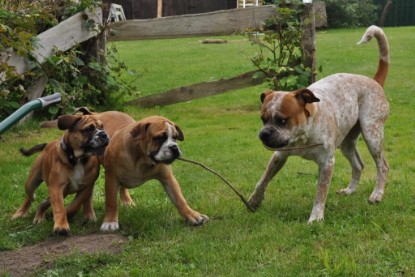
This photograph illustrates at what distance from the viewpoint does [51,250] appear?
5.47 meters

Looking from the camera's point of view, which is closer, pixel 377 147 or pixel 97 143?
pixel 97 143

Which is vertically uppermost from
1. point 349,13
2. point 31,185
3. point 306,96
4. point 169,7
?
point 306,96

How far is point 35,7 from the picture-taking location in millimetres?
10438

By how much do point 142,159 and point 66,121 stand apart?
0.76m

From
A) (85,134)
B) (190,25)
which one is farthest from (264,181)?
(190,25)

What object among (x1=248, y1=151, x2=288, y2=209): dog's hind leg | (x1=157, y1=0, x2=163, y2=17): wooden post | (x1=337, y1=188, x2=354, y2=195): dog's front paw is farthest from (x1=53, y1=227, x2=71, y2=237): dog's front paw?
(x1=157, y1=0, x2=163, y2=17): wooden post

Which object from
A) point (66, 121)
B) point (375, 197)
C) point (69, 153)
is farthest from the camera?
point (375, 197)

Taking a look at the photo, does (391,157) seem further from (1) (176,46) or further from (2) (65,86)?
(1) (176,46)

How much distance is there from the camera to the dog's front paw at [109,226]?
234 inches

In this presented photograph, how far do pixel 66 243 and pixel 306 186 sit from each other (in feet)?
9.83

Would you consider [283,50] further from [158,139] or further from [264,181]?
[158,139]

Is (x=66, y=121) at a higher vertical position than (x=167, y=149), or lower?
higher

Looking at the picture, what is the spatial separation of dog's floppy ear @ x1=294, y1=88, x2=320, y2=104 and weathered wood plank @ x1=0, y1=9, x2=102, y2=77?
18.8 feet

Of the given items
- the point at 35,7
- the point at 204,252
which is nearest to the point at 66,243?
the point at 204,252
